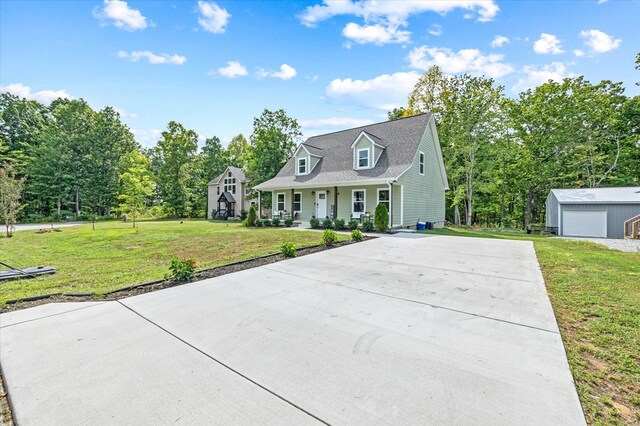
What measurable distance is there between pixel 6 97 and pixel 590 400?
51.1 meters

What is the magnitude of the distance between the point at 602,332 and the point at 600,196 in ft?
59.2

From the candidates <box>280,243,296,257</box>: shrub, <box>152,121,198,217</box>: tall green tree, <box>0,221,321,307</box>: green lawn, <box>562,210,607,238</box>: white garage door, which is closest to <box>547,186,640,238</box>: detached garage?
<box>562,210,607,238</box>: white garage door

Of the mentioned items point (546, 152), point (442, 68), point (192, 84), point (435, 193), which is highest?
point (442, 68)

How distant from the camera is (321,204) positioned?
18.8m

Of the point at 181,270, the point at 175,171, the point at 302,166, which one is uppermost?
the point at 175,171

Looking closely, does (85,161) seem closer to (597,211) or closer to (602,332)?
(602,332)

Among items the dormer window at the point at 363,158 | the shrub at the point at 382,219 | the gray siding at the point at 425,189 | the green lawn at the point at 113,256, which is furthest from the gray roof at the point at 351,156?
the green lawn at the point at 113,256

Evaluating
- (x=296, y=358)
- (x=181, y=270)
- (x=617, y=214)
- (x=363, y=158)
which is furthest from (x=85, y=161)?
(x=617, y=214)

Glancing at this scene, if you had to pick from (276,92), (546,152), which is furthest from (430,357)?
(546,152)

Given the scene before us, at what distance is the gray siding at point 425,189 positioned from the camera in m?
16.1

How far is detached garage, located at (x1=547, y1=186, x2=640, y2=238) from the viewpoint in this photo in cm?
1484

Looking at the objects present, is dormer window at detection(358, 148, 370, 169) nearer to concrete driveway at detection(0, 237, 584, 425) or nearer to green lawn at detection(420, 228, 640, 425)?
green lawn at detection(420, 228, 640, 425)

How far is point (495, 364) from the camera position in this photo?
8.34 ft

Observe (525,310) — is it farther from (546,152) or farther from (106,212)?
(106,212)
